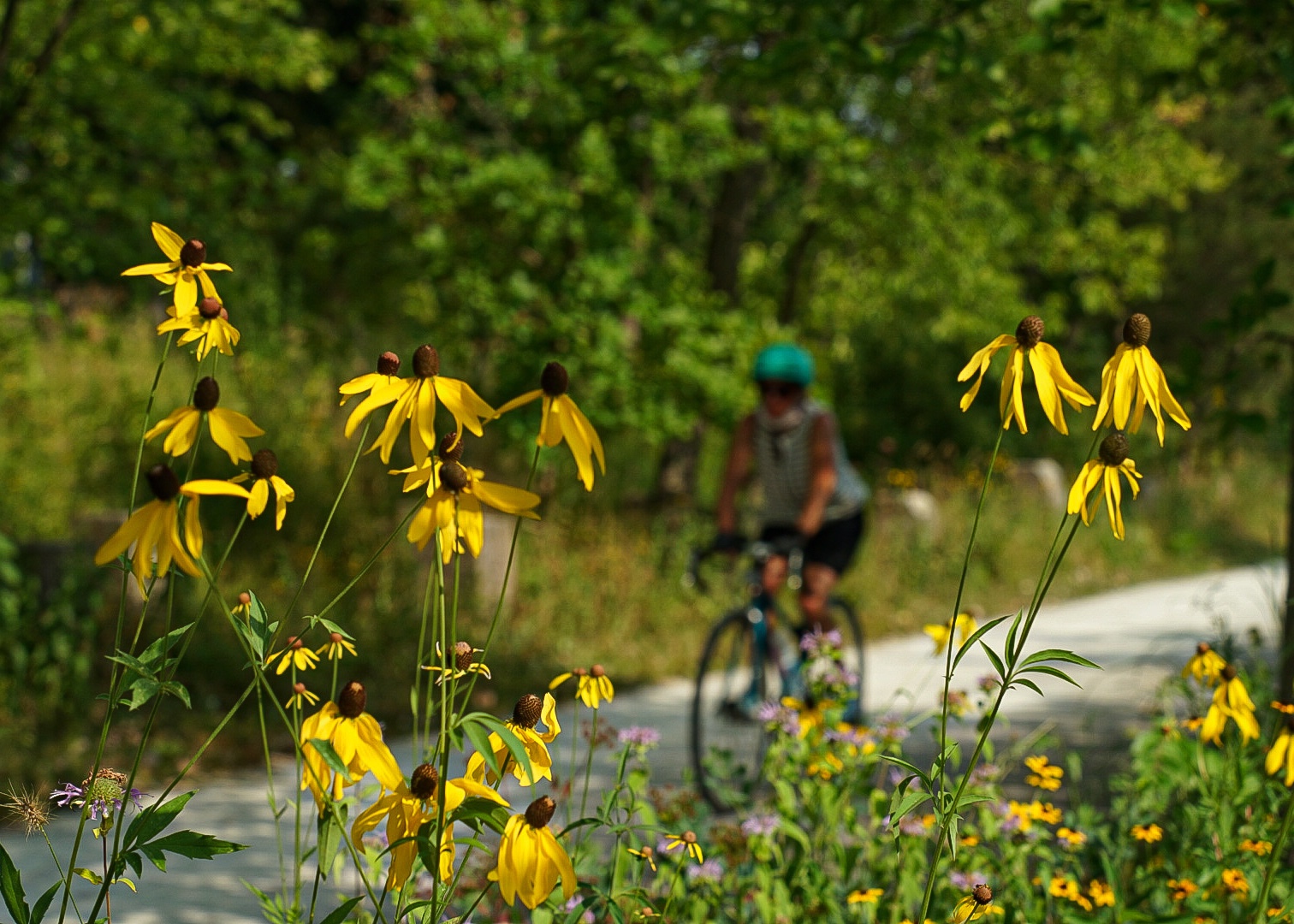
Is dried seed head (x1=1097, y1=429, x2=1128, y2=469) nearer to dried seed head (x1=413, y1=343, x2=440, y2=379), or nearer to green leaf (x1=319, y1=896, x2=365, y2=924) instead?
dried seed head (x1=413, y1=343, x2=440, y2=379)

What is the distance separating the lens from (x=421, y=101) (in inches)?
384

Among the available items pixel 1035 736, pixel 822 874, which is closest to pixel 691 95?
pixel 1035 736

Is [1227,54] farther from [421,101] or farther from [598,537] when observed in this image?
[421,101]

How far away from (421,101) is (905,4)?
19.7 ft

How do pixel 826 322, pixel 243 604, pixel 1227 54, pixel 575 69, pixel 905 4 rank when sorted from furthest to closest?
pixel 826 322 → pixel 1227 54 → pixel 575 69 → pixel 905 4 → pixel 243 604

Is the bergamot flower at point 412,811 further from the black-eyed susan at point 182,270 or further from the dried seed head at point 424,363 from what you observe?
the black-eyed susan at point 182,270

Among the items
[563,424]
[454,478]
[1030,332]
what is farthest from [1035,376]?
[454,478]

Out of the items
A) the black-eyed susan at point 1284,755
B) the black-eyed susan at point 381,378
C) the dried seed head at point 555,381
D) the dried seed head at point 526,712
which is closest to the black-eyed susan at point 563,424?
the dried seed head at point 555,381

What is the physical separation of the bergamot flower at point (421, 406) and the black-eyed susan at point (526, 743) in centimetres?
33

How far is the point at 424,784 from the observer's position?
1.59 m

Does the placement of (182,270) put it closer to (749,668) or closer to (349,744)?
(349,744)

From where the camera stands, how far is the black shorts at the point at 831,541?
19.4 feet

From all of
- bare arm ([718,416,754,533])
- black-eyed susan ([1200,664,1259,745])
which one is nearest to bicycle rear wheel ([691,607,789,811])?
bare arm ([718,416,754,533])

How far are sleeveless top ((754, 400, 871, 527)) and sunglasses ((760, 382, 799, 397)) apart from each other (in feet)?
0.27
